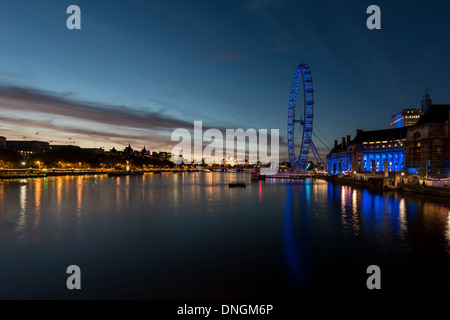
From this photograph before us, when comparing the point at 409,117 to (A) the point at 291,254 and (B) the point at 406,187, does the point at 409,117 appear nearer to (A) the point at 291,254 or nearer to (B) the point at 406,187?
(B) the point at 406,187

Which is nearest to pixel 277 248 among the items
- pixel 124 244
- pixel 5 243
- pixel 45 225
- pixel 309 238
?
pixel 309 238

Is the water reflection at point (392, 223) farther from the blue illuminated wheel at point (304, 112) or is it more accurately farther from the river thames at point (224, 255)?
the blue illuminated wheel at point (304, 112)

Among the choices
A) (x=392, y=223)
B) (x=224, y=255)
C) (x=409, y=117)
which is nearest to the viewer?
(x=224, y=255)

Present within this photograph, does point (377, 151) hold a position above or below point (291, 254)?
Answer: above

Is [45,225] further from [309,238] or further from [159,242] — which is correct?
[309,238]

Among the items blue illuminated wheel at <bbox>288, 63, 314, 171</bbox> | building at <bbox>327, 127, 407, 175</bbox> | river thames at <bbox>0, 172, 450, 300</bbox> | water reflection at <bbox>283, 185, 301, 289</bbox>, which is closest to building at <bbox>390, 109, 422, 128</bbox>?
building at <bbox>327, 127, 407, 175</bbox>

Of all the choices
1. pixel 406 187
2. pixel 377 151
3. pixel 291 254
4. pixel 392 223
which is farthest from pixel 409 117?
pixel 291 254

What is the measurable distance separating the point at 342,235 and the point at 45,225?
74.9ft

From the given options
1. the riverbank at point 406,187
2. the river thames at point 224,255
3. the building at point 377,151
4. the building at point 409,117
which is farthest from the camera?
the building at point 409,117

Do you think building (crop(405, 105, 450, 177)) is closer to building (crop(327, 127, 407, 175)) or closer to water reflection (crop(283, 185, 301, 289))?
building (crop(327, 127, 407, 175))

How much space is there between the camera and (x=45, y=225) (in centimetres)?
2316

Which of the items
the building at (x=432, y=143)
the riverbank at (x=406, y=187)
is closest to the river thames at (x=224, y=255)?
the riverbank at (x=406, y=187)

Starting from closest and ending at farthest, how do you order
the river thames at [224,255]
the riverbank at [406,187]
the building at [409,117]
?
the river thames at [224,255]
the riverbank at [406,187]
the building at [409,117]
